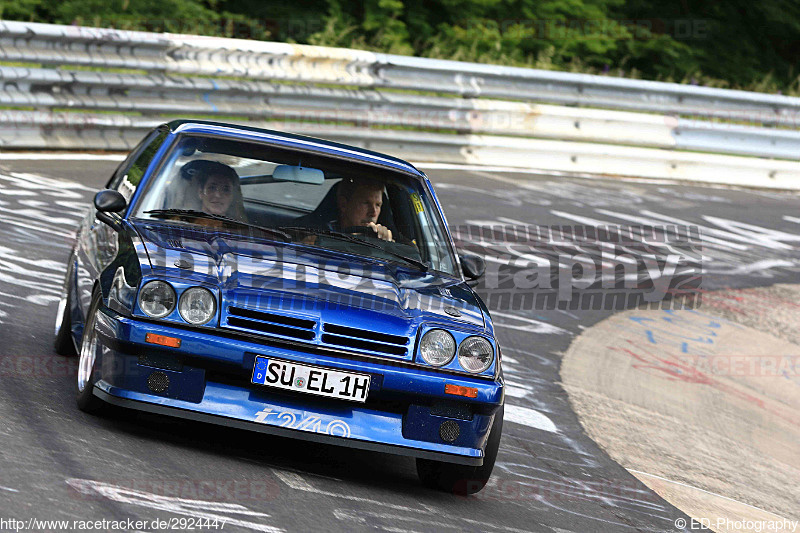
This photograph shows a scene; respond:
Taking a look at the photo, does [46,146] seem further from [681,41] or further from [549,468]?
[681,41]

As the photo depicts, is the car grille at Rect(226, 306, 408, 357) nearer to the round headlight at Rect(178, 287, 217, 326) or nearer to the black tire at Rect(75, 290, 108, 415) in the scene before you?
the round headlight at Rect(178, 287, 217, 326)

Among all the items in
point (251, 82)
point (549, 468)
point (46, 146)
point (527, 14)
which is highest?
point (527, 14)

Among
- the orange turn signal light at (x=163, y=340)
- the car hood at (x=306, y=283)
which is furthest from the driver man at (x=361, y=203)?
the orange turn signal light at (x=163, y=340)

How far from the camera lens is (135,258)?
5051 mm

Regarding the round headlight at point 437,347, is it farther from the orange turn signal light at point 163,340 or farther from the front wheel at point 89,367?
the front wheel at point 89,367

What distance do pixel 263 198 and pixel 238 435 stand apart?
1445mm

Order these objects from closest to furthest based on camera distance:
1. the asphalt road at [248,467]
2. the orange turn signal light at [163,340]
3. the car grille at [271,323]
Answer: the asphalt road at [248,467] < the orange turn signal light at [163,340] < the car grille at [271,323]

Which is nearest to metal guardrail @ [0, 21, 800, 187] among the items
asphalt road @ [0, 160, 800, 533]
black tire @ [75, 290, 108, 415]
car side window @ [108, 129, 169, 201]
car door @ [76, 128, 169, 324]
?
asphalt road @ [0, 160, 800, 533]

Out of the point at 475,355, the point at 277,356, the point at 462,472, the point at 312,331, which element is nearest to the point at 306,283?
the point at 312,331

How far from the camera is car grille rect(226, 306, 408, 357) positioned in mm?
4887

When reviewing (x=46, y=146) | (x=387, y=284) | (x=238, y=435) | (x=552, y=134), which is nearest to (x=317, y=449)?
(x=238, y=435)

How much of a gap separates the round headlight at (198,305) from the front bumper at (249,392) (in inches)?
2.7

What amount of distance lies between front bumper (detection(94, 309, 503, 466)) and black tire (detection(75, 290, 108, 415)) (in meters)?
0.09

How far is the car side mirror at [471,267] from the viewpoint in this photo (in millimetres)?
6273
